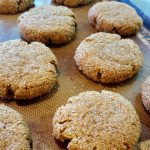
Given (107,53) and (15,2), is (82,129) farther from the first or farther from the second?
(15,2)

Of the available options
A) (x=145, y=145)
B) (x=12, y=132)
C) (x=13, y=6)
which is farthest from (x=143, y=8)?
(x=12, y=132)

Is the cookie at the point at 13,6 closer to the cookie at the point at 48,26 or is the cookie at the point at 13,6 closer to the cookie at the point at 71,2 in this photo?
the cookie at the point at 48,26

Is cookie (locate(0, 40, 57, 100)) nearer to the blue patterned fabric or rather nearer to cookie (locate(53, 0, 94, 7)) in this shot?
cookie (locate(53, 0, 94, 7))

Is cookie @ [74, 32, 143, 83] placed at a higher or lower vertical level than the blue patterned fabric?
lower

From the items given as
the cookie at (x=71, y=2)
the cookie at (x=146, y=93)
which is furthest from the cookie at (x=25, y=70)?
the cookie at (x=71, y=2)

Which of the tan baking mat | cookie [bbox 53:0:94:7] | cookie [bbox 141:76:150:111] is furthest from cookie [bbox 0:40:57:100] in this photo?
cookie [bbox 53:0:94:7]

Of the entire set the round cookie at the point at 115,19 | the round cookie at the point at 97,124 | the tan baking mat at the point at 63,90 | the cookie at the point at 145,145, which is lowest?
the tan baking mat at the point at 63,90

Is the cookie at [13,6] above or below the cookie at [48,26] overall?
below
